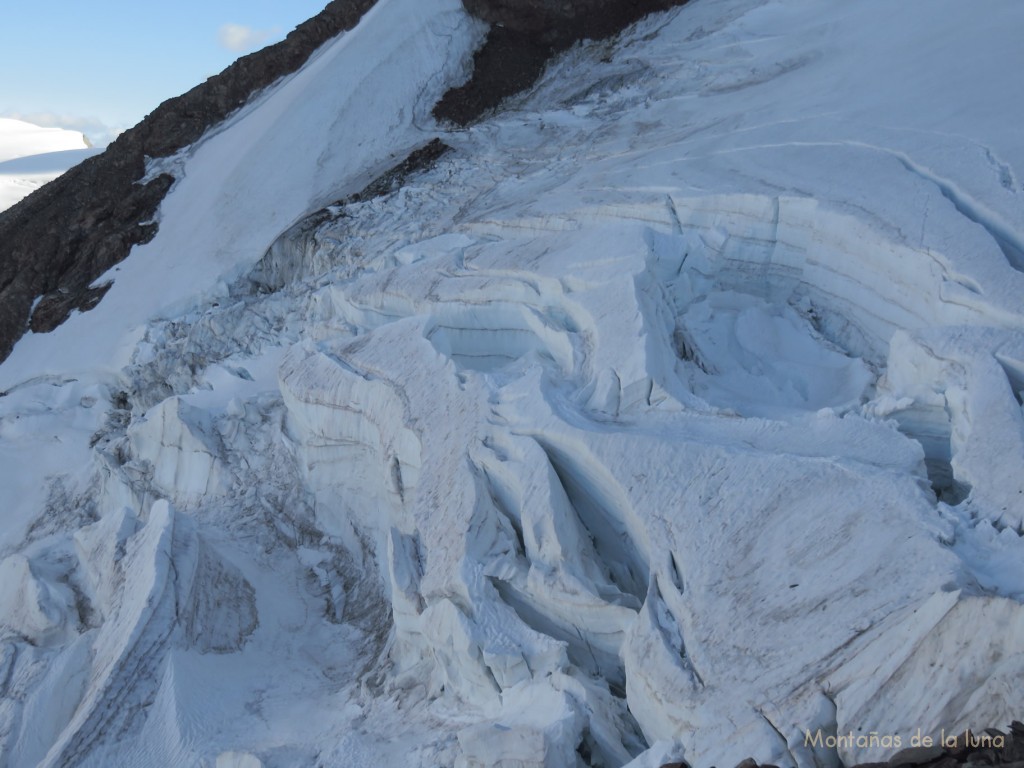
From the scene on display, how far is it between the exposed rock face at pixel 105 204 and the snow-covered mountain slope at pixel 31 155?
5.91 m

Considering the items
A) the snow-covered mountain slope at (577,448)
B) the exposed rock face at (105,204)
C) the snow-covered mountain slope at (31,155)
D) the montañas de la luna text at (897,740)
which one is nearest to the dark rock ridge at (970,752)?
the montañas de la luna text at (897,740)

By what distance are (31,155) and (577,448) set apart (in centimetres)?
2243

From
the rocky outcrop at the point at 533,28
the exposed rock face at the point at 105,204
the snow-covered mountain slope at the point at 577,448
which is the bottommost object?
the snow-covered mountain slope at the point at 577,448

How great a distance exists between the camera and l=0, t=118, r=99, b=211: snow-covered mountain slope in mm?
20528

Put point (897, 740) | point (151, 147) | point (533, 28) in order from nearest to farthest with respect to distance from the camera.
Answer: point (897, 740), point (151, 147), point (533, 28)

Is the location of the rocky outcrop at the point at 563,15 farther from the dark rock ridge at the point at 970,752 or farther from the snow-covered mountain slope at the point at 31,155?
the dark rock ridge at the point at 970,752

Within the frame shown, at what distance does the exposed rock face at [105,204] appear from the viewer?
12.3 meters

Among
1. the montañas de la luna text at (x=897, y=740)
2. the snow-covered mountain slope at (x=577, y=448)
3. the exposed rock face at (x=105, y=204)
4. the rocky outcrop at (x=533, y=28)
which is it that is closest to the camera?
the montañas de la luna text at (x=897, y=740)

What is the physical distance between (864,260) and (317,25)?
11.1 m

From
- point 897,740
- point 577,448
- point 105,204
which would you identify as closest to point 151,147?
point 105,204

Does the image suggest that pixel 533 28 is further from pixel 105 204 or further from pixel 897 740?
pixel 897 740

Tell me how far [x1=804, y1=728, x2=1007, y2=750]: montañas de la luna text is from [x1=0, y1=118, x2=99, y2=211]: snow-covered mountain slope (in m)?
19.0

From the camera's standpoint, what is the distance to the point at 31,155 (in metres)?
23.4

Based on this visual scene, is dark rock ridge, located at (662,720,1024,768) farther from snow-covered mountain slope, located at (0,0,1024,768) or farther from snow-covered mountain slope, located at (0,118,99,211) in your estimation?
snow-covered mountain slope, located at (0,118,99,211)
